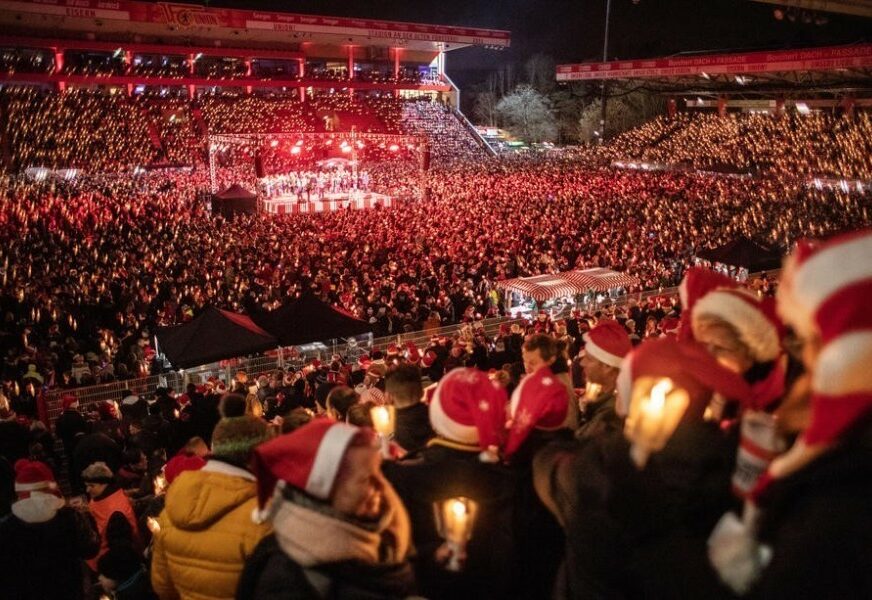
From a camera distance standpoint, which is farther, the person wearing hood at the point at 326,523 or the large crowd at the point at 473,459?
the person wearing hood at the point at 326,523

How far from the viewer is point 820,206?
2078 centimetres

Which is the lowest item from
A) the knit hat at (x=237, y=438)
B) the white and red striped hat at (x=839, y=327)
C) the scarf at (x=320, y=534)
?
the knit hat at (x=237, y=438)

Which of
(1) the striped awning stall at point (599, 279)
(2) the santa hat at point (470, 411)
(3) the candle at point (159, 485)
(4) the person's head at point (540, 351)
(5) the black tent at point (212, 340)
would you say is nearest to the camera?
(2) the santa hat at point (470, 411)

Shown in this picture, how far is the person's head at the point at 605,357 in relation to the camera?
306 cm

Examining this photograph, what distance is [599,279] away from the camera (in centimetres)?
1230

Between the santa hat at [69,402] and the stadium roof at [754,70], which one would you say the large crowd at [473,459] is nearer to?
the santa hat at [69,402]

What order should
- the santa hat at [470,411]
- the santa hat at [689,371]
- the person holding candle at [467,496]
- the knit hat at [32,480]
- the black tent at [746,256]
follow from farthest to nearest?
the black tent at [746,256], the knit hat at [32,480], the santa hat at [470,411], the person holding candle at [467,496], the santa hat at [689,371]

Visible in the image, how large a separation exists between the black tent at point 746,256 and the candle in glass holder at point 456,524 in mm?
11510

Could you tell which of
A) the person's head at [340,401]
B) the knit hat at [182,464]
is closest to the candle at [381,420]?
the person's head at [340,401]

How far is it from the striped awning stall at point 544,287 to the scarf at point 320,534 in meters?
10.1

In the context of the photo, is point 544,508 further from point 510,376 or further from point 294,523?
point 510,376

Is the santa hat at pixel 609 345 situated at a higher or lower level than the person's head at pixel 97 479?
higher

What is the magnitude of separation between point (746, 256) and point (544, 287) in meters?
3.97

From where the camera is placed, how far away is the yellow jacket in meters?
2.26
